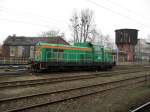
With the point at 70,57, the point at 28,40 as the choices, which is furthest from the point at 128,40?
the point at 70,57

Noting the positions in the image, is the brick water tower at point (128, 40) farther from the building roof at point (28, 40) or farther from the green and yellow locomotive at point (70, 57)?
the green and yellow locomotive at point (70, 57)

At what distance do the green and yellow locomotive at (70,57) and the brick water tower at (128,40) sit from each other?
40160 millimetres

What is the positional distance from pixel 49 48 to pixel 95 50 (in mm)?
6912

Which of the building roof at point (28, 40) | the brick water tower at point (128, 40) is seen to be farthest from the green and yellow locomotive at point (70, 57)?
the brick water tower at point (128, 40)

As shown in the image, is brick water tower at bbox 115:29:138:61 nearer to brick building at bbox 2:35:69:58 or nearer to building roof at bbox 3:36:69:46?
building roof at bbox 3:36:69:46

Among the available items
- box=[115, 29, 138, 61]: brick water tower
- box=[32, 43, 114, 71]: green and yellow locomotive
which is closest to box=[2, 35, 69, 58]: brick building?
box=[115, 29, 138, 61]: brick water tower

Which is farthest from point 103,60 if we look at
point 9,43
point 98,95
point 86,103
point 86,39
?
point 9,43

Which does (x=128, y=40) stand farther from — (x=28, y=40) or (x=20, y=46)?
(x=20, y=46)

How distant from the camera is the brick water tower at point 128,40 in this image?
210 ft

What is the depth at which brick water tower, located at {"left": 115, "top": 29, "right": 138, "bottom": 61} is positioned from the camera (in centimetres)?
6391

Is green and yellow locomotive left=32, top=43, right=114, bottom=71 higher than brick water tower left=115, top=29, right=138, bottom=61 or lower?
lower

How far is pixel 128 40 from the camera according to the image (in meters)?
64.2

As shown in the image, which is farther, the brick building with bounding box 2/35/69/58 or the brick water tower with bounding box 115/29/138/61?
the brick water tower with bounding box 115/29/138/61

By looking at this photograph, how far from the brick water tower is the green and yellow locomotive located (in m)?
40.2
